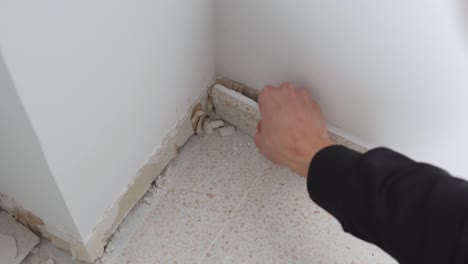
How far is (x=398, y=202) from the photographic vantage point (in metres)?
0.66

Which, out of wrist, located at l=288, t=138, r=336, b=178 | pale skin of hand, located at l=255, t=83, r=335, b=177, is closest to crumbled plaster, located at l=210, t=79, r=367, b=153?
pale skin of hand, located at l=255, t=83, r=335, b=177

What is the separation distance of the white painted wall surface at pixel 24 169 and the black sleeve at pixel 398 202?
0.42 m

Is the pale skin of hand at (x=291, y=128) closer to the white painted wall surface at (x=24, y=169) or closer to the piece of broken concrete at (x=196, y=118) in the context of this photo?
the piece of broken concrete at (x=196, y=118)

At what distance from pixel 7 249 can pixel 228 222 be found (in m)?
0.47

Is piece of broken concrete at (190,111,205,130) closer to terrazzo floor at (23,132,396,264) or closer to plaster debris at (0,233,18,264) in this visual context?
terrazzo floor at (23,132,396,264)

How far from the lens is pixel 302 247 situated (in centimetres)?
107

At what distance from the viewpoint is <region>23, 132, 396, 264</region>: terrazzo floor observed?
1056 mm

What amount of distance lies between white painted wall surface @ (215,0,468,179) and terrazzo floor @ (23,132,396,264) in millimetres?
199

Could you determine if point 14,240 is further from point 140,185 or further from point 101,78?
point 101,78

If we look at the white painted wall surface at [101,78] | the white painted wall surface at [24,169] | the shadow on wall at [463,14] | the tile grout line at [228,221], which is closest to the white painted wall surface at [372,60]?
the shadow on wall at [463,14]

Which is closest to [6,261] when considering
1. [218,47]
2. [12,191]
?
[12,191]

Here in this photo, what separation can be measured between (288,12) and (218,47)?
0.25 m

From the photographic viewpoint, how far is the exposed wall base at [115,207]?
3.30 feet

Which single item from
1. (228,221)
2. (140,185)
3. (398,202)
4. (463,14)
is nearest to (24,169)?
(140,185)
